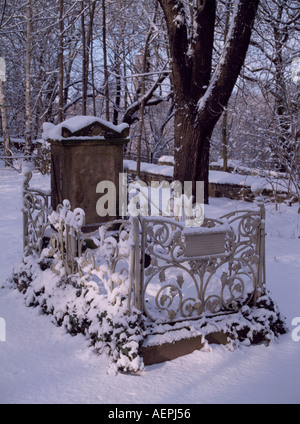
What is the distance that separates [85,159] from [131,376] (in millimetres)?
3051

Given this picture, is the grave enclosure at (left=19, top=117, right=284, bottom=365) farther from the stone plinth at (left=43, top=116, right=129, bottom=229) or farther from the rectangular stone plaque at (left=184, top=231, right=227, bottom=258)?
the stone plinth at (left=43, top=116, right=129, bottom=229)

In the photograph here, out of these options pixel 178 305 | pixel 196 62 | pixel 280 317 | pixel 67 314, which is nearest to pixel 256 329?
pixel 280 317

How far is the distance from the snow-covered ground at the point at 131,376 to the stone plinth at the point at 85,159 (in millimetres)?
1593

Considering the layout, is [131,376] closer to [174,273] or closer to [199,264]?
[199,264]

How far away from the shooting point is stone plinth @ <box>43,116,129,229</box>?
588 centimetres

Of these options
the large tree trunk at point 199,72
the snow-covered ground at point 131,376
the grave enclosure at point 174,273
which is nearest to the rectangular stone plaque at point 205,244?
the grave enclosure at point 174,273

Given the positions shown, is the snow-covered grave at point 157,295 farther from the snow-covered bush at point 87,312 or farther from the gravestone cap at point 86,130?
the gravestone cap at point 86,130

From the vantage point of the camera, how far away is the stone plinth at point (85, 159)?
19.3 ft

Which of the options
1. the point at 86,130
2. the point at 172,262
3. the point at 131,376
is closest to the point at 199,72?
the point at 86,130

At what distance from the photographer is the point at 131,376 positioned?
3900 mm

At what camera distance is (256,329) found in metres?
4.47

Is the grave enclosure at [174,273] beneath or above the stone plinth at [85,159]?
beneath
